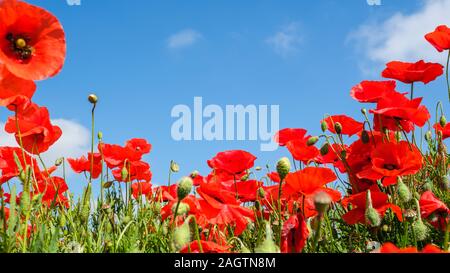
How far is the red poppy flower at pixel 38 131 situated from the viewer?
2.44m

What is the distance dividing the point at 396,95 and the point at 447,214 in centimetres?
65

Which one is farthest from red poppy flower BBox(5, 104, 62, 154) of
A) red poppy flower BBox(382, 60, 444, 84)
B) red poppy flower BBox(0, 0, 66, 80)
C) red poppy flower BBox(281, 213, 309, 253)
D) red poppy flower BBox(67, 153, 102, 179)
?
red poppy flower BBox(382, 60, 444, 84)

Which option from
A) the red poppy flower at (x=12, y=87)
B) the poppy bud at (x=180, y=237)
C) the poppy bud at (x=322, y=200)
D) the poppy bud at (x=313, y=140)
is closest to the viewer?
the poppy bud at (x=322, y=200)

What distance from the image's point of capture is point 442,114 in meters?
3.45

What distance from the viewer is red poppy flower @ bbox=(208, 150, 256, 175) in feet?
8.87

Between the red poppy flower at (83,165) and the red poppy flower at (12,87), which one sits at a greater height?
the red poppy flower at (83,165)

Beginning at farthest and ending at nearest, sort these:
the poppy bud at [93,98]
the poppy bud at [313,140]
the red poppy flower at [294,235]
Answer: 1. the poppy bud at [313,140]
2. the poppy bud at [93,98]
3. the red poppy flower at [294,235]

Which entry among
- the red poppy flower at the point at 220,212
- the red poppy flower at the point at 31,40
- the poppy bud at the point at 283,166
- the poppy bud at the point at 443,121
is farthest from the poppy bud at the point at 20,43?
the poppy bud at the point at 443,121

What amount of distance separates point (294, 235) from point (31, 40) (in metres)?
1.01

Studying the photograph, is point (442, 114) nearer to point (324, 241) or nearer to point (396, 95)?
point (396, 95)

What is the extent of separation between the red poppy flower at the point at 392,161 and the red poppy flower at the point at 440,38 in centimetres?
88

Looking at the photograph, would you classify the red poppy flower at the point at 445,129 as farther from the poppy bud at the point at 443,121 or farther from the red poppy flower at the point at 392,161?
the red poppy flower at the point at 392,161
